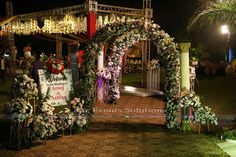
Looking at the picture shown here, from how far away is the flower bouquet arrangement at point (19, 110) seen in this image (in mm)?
8727

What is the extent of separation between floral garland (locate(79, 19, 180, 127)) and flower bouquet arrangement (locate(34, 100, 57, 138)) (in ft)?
5.03

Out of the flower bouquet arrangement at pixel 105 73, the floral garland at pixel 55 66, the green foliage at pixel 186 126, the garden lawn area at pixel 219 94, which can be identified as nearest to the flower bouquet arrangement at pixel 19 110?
the floral garland at pixel 55 66

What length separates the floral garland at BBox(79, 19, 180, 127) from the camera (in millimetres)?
10250

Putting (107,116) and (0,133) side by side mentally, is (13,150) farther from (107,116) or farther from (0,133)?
(107,116)

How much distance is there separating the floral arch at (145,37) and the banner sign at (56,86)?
1.16 ft

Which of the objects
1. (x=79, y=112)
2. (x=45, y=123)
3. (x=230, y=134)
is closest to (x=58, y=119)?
(x=45, y=123)

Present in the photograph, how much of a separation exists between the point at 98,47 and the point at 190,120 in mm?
3040

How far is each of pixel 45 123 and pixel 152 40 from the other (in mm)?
3382

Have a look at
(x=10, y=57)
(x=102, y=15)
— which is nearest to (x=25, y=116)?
(x=102, y=15)

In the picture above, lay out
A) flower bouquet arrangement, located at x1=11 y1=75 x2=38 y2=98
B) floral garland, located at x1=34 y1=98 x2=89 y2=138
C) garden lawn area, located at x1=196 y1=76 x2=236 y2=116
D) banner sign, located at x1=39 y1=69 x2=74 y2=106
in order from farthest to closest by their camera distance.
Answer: garden lawn area, located at x1=196 y1=76 x2=236 y2=116
banner sign, located at x1=39 y1=69 x2=74 y2=106
floral garland, located at x1=34 y1=98 x2=89 y2=138
flower bouquet arrangement, located at x1=11 y1=75 x2=38 y2=98

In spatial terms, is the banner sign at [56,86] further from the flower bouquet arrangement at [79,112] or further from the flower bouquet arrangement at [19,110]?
the flower bouquet arrangement at [19,110]

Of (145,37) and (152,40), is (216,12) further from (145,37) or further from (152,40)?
(145,37)

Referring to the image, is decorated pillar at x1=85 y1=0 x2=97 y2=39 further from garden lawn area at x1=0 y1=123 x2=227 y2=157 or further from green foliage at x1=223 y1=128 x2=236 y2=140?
green foliage at x1=223 y1=128 x2=236 y2=140

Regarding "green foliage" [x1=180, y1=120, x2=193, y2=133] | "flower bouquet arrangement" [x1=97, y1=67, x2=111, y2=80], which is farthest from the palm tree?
"flower bouquet arrangement" [x1=97, y1=67, x2=111, y2=80]
